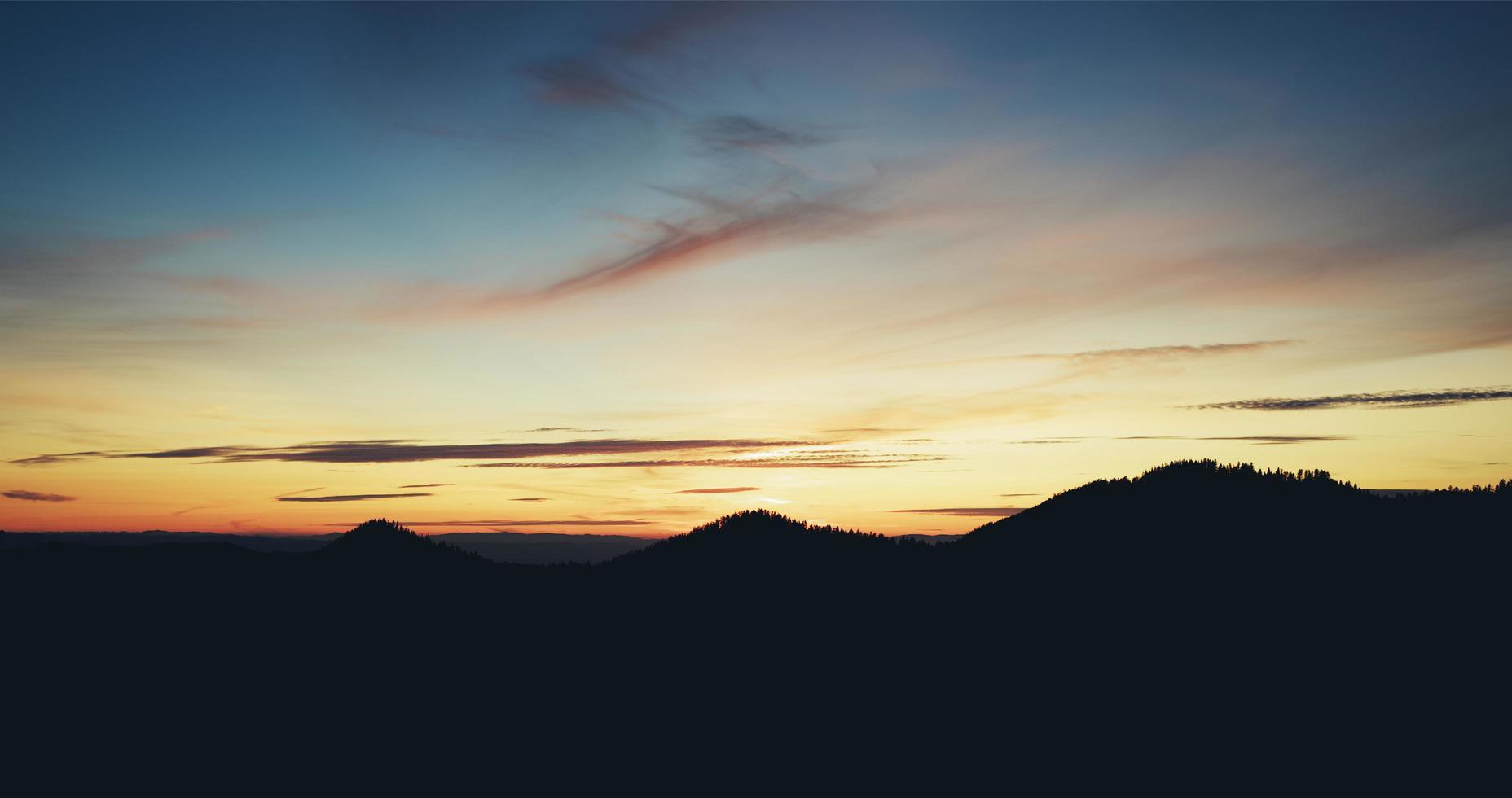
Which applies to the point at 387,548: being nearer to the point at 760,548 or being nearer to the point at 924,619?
the point at 760,548

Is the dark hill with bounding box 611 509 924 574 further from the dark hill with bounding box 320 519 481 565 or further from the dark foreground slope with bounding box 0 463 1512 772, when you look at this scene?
the dark hill with bounding box 320 519 481 565

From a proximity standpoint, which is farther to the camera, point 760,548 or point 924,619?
point 760,548

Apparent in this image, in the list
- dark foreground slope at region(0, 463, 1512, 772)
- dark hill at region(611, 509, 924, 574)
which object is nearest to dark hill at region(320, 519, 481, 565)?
dark foreground slope at region(0, 463, 1512, 772)

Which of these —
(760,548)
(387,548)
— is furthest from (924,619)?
(387,548)

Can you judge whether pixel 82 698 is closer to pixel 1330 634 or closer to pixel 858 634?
pixel 858 634

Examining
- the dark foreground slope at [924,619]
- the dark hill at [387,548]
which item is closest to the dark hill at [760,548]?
the dark foreground slope at [924,619]

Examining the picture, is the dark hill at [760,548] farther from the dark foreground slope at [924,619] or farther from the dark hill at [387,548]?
the dark hill at [387,548]

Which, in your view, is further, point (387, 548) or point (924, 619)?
point (387, 548)

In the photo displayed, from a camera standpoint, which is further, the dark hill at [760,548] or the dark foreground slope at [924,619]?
the dark hill at [760,548]

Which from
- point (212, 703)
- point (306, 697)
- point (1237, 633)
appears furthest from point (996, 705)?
point (212, 703)

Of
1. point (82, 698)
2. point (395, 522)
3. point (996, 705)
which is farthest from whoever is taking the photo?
point (395, 522)

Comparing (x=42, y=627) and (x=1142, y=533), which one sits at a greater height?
(x=1142, y=533)

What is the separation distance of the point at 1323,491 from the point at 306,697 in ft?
216

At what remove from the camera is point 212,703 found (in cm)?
5234
